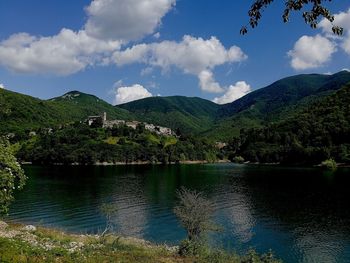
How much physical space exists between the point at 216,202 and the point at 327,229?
126ft

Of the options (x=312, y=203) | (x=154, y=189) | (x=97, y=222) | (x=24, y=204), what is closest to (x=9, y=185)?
(x=97, y=222)

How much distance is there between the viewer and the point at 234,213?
9038cm

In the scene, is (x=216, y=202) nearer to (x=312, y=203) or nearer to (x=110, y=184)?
(x=312, y=203)

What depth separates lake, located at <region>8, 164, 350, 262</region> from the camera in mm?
63769

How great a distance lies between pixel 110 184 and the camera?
147 meters

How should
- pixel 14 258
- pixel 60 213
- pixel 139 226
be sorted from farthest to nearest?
1. pixel 60 213
2. pixel 139 226
3. pixel 14 258

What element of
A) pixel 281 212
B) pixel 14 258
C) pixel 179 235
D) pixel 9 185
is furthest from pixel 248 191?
pixel 14 258

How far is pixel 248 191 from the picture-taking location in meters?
126

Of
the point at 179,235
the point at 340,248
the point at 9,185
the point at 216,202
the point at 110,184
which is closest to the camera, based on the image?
the point at 9,185

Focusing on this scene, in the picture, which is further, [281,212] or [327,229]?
[281,212]

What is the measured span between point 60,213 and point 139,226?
23.4 meters

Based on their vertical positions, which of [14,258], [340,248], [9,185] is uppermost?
[9,185]

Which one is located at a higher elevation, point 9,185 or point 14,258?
point 9,185

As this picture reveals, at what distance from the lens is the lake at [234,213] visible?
63.8m
